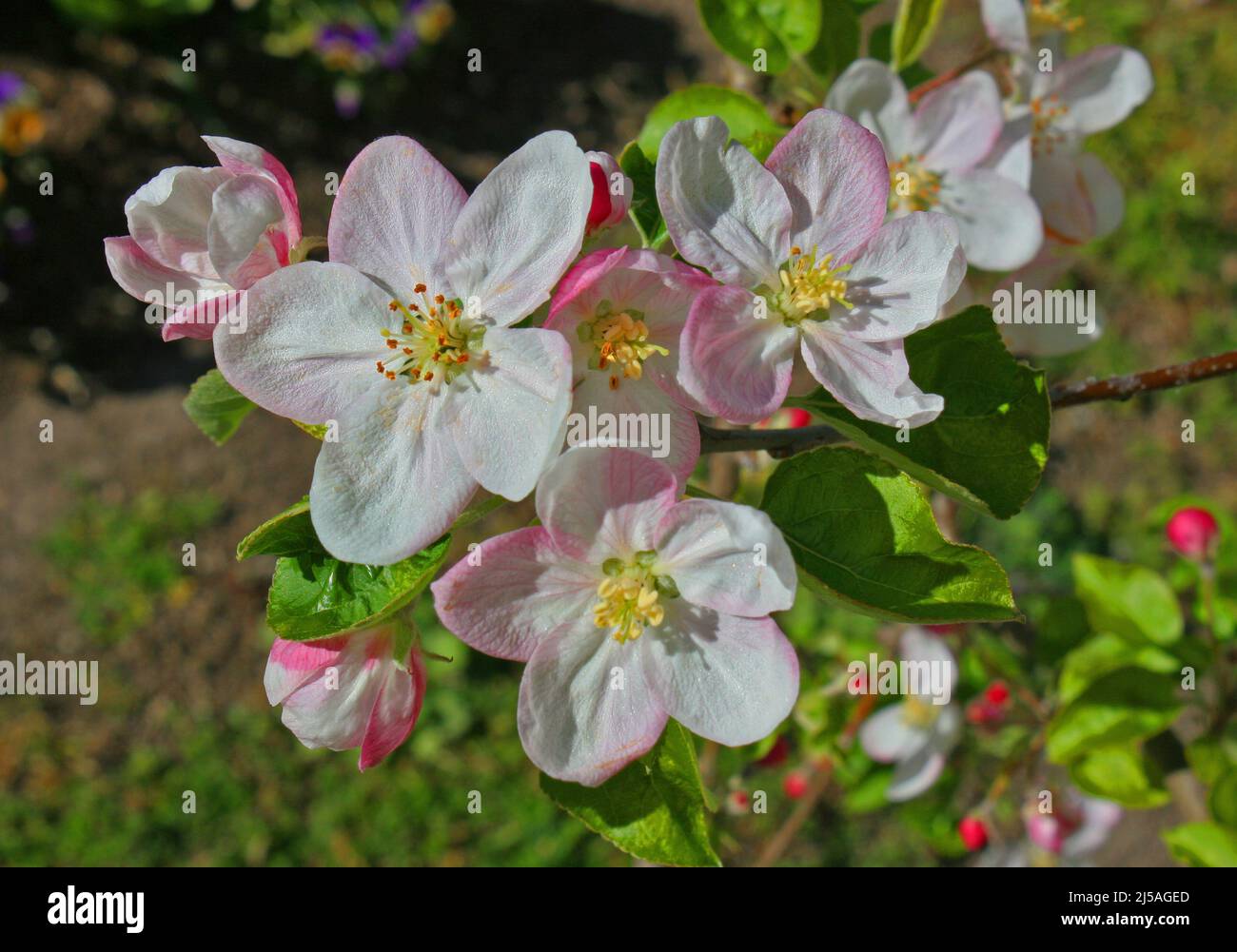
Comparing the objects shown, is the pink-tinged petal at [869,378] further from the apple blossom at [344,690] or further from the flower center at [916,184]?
the apple blossom at [344,690]

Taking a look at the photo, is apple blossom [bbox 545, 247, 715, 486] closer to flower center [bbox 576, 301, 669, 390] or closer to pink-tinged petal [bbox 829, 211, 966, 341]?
flower center [bbox 576, 301, 669, 390]

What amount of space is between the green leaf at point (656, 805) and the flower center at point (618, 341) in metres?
0.44

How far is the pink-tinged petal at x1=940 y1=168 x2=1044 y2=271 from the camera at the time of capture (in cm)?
149

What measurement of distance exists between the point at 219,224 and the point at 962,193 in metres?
1.04

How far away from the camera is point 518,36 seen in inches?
179

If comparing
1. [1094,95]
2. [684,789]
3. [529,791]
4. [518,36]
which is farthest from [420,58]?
[684,789]

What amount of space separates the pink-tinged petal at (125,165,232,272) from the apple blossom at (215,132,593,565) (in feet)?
0.44

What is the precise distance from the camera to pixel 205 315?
3.67 ft

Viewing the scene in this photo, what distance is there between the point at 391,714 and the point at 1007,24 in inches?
50.8

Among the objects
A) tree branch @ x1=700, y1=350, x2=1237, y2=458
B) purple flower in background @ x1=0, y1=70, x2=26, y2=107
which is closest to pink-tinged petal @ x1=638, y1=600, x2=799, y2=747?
tree branch @ x1=700, y1=350, x2=1237, y2=458

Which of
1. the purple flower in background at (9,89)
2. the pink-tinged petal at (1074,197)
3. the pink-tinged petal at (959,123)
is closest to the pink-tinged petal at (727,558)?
the pink-tinged petal at (959,123)

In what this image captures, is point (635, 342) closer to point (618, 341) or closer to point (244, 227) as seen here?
point (618, 341)

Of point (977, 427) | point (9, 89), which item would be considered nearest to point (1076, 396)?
point (977, 427)
